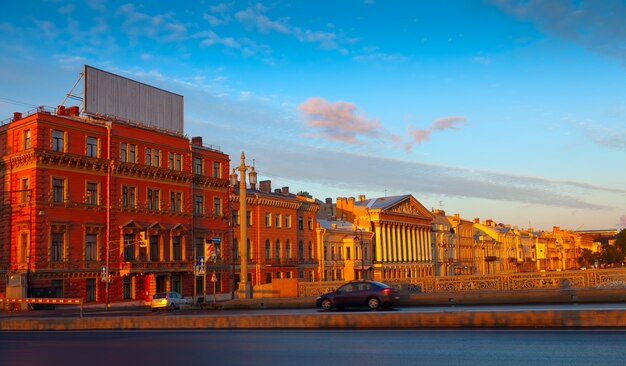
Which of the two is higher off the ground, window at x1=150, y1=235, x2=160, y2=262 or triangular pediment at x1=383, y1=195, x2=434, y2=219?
triangular pediment at x1=383, y1=195, x2=434, y2=219

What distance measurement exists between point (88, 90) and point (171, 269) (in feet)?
55.8

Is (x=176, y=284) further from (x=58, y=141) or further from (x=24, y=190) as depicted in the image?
(x=58, y=141)

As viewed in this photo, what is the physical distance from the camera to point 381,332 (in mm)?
19172

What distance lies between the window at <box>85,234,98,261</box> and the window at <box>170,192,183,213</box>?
30.5ft

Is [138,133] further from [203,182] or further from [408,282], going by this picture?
[408,282]

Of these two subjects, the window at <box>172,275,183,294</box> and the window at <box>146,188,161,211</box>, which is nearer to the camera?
the window at <box>146,188,161,211</box>

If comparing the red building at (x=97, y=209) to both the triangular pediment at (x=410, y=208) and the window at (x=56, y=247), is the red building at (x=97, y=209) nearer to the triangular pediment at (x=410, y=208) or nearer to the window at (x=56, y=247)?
the window at (x=56, y=247)

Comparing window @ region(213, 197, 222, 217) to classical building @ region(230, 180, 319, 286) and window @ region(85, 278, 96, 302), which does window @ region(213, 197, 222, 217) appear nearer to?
classical building @ region(230, 180, 319, 286)

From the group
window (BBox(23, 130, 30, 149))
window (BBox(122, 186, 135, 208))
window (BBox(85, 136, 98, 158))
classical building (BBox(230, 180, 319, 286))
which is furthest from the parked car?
classical building (BBox(230, 180, 319, 286))

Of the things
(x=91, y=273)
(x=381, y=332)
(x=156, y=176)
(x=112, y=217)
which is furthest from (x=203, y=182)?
(x=381, y=332)

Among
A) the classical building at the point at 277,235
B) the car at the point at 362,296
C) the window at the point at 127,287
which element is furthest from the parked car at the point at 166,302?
the classical building at the point at 277,235

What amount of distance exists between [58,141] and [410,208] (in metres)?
72.8

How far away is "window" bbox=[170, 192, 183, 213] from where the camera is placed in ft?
200

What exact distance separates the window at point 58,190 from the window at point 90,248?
3.78 meters
